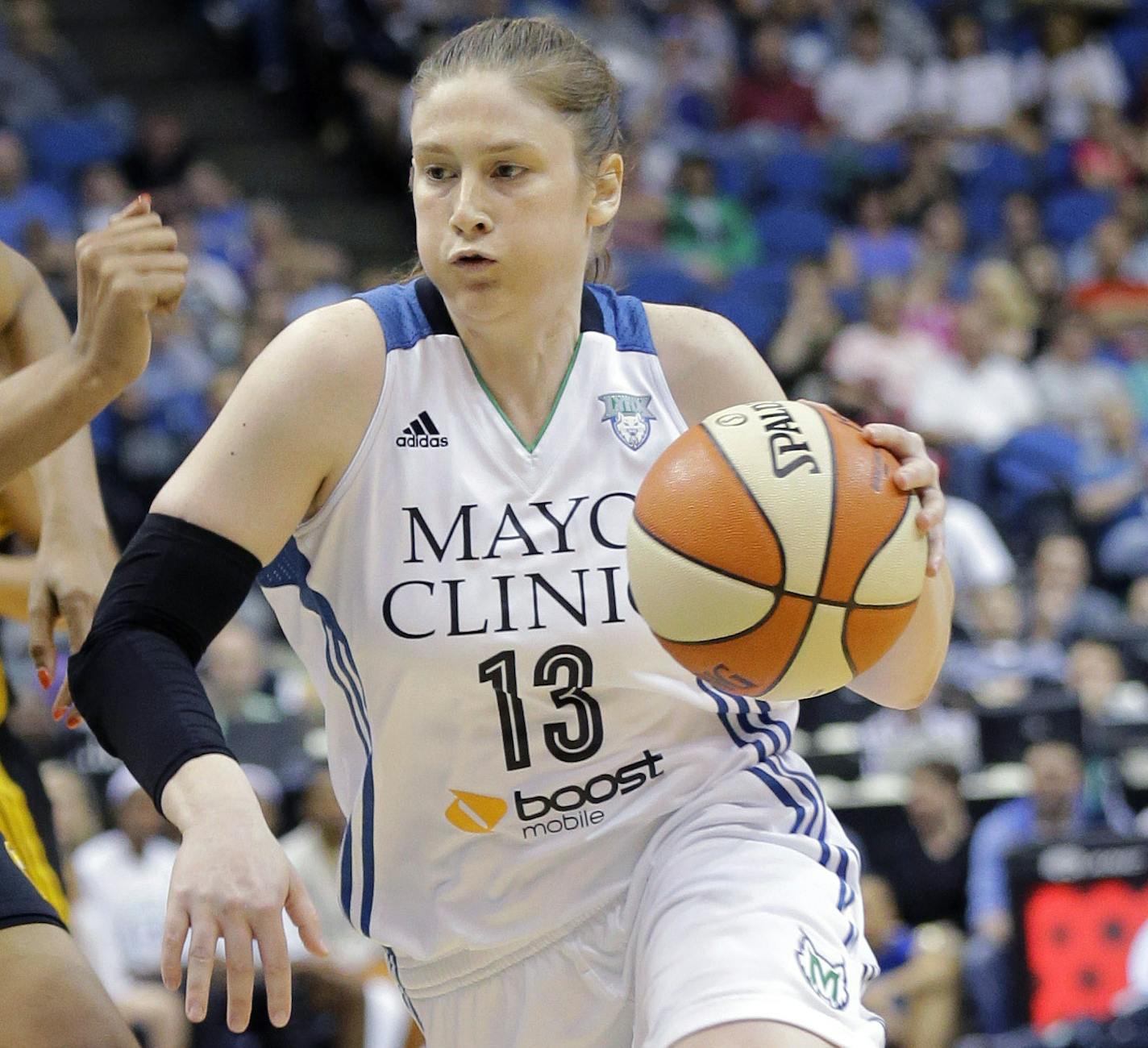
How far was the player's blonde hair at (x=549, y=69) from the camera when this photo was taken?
9.32ft

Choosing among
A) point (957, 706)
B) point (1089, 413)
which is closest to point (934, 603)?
point (957, 706)

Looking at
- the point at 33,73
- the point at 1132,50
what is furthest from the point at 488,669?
the point at 1132,50

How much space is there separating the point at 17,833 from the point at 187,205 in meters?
8.43

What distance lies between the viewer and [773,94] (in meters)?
13.9

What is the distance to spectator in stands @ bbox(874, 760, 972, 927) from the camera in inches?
285

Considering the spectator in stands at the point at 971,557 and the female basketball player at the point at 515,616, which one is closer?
the female basketball player at the point at 515,616

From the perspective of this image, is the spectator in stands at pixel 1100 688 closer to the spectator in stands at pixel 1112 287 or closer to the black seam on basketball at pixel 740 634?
the spectator in stands at pixel 1112 287

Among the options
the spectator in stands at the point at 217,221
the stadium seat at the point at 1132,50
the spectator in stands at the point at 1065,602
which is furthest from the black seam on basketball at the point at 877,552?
the stadium seat at the point at 1132,50

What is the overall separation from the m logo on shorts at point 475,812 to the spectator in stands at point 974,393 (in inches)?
317

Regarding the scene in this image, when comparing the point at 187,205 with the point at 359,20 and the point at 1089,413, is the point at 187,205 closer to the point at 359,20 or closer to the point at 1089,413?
the point at 359,20

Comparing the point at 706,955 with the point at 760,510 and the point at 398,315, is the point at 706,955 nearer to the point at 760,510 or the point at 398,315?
the point at 760,510

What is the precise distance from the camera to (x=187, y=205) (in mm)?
11125

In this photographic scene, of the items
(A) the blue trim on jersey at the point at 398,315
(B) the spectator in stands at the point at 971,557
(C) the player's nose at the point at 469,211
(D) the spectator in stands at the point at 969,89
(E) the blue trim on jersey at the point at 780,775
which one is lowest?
(B) the spectator in stands at the point at 971,557

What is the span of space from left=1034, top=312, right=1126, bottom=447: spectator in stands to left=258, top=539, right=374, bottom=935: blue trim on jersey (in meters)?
9.03
